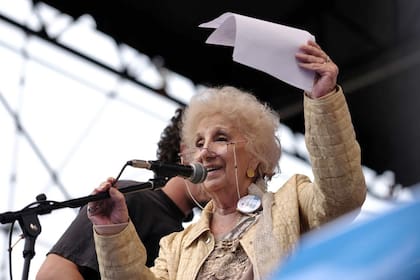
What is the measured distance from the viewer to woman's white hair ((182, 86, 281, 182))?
8.45 ft

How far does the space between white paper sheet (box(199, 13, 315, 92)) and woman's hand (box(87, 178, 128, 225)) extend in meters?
0.43

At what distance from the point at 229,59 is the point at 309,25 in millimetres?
619

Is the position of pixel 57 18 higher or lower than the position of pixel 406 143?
higher

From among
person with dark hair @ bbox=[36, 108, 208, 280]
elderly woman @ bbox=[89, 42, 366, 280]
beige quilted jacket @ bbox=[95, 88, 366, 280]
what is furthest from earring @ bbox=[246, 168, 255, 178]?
person with dark hair @ bbox=[36, 108, 208, 280]

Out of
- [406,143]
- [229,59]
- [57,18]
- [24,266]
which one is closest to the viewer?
[24,266]

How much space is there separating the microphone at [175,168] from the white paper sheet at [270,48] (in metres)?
0.30

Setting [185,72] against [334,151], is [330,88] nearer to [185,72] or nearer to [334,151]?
[334,151]

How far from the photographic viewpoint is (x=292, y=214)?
221 cm

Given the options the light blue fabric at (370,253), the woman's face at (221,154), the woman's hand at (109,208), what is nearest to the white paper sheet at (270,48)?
the woman's hand at (109,208)

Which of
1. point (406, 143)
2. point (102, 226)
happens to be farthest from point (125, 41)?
point (102, 226)

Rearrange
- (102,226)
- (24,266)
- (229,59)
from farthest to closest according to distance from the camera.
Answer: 1. (229,59)
2. (102,226)
3. (24,266)

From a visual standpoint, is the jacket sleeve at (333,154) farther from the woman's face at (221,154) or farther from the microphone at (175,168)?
the woman's face at (221,154)

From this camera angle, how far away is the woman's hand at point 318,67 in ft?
6.39

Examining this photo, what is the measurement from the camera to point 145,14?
616cm
